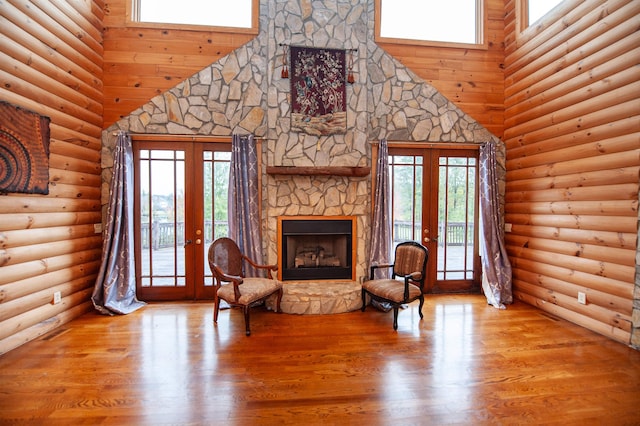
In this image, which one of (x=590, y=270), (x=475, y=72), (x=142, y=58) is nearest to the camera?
(x=590, y=270)

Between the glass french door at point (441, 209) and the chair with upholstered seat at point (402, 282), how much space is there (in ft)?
2.14

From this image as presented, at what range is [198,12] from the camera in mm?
4438

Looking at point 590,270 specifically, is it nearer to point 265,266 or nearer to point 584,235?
point 584,235

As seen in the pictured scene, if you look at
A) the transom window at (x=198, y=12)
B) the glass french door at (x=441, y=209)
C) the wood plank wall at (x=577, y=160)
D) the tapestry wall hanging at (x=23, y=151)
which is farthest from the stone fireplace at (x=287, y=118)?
the wood plank wall at (x=577, y=160)

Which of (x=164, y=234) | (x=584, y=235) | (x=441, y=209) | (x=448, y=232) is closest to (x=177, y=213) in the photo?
(x=164, y=234)

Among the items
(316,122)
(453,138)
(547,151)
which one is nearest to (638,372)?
(547,151)

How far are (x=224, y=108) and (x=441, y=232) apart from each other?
3.80 m

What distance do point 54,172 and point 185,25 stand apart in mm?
2603

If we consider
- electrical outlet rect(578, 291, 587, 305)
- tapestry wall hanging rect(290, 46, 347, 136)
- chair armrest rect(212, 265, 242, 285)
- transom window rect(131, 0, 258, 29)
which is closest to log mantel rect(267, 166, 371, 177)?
tapestry wall hanging rect(290, 46, 347, 136)

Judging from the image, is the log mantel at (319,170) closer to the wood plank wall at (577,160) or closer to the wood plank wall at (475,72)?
the wood plank wall at (475,72)

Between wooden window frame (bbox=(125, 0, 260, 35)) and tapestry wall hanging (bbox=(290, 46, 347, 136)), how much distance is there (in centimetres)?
73

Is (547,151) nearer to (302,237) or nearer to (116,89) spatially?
(302,237)

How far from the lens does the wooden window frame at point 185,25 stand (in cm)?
424

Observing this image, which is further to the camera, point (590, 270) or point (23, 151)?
point (590, 270)
